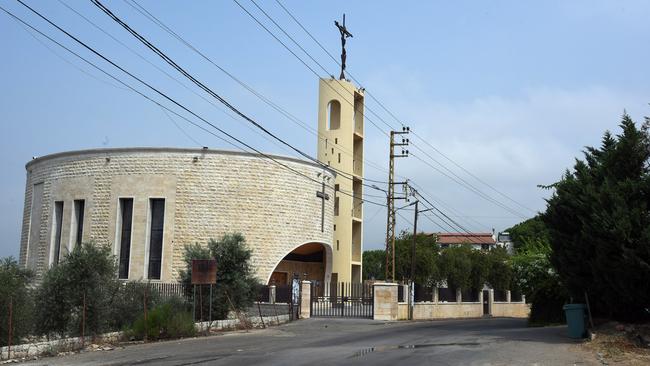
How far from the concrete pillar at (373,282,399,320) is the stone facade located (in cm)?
1413

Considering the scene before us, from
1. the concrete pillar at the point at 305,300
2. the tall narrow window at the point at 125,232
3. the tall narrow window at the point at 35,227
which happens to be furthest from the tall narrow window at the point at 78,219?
the concrete pillar at the point at 305,300

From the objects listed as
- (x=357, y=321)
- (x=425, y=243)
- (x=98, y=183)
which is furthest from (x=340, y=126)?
(x=357, y=321)

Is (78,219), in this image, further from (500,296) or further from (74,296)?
(500,296)

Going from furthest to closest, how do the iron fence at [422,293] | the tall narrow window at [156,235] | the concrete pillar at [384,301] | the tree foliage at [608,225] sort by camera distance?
the tall narrow window at [156,235] → the iron fence at [422,293] → the concrete pillar at [384,301] → the tree foliage at [608,225]

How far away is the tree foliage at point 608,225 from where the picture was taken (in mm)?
15883

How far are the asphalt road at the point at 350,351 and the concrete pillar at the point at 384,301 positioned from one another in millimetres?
10741

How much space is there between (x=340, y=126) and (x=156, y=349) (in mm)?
42228

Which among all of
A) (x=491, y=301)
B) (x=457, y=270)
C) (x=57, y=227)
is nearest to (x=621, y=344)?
(x=457, y=270)

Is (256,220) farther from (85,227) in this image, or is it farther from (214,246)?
(214,246)

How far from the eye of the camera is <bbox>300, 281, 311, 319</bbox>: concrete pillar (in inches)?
1228

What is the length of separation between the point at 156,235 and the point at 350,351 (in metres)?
31.9

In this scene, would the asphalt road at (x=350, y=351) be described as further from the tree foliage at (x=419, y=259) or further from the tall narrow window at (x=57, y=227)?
the tall narrow window at (x=57, y=227)

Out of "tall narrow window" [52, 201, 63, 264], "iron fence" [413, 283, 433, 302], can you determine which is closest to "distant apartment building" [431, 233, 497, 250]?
"iron fence" [413, 283, 433, 302]

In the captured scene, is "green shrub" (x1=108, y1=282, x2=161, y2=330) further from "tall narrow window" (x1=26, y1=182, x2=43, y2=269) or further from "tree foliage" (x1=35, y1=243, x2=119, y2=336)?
"tall narrow window" (x1=26, y1=182, x2=43, y2=269)
